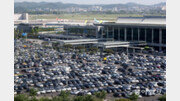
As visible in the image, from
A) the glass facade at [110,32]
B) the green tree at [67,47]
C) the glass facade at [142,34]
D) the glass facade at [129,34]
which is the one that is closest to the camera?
the green tree at [67,47]

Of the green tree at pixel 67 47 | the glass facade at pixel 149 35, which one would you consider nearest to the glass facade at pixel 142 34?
the glass facade at pixel 149 35

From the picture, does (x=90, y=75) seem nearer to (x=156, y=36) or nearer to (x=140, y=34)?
(x=156, y=36)

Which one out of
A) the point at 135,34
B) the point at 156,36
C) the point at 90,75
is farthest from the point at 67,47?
the point at 90,75

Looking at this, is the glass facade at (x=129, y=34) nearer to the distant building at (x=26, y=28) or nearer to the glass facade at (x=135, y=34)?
the glass facade at (x=135, y=34)

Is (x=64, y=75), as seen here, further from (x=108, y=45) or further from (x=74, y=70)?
(x=108, y=45)

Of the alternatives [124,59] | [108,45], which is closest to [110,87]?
[124,59]

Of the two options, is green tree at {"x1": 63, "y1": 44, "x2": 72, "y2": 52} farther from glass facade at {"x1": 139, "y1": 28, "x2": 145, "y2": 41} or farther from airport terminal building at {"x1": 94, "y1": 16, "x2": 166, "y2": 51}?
glass facade at {"x1": 139, "y1": 28, "x2": 145, "y2": 41}
